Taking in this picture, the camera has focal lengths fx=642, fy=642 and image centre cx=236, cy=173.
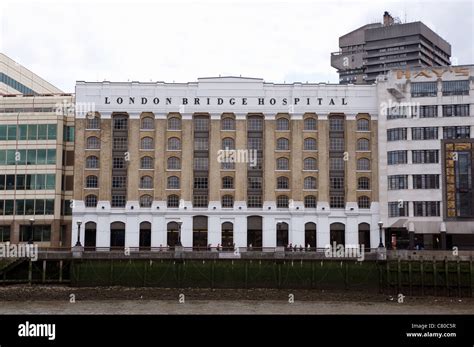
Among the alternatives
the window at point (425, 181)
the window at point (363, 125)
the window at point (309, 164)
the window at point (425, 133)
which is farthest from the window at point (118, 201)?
the window at point (425, 133)

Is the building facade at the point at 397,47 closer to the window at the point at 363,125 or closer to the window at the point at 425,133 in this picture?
the window at the point at 363,125

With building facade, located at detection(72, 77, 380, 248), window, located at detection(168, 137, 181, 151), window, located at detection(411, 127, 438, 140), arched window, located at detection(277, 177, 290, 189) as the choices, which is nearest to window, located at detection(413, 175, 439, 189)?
window, located at detection(411, 127, 438, 140)

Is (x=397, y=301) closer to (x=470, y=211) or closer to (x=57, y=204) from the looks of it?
(x=470, y=211)

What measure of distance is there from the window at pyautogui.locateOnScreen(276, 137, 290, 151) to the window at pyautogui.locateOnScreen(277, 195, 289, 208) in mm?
6161

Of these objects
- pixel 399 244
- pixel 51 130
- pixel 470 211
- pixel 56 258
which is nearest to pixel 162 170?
pixel 51 130

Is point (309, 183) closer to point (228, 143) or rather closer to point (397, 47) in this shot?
point (228, 143)

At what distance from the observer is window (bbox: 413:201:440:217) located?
255 ft

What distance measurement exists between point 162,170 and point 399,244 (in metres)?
30.7

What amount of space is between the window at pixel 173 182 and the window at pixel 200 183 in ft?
7.78

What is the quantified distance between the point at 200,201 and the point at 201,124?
9.91 meters

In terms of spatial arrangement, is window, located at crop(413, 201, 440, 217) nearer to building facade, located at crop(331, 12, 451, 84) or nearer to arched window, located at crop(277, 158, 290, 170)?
arched window, located at crop(277, 158, 290, 170)

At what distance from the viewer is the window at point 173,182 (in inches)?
3191

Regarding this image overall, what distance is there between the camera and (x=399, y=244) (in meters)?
78.1

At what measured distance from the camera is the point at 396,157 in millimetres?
79438
